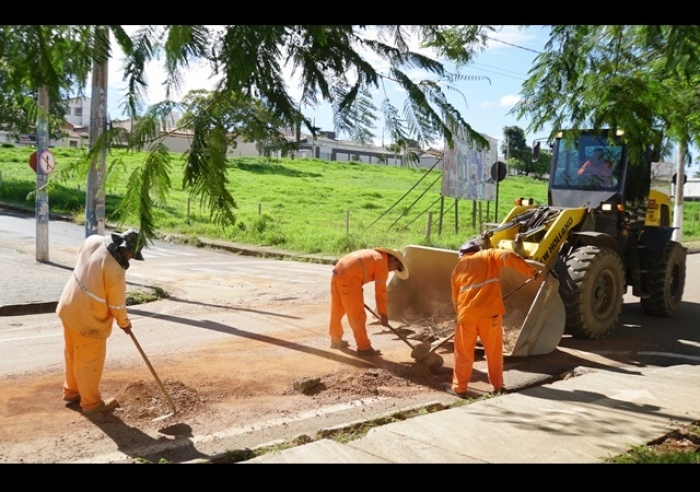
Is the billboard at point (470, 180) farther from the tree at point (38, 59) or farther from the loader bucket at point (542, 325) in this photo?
the tree at point (38, 59)

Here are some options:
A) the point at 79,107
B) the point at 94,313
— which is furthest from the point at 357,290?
the point at 79,107

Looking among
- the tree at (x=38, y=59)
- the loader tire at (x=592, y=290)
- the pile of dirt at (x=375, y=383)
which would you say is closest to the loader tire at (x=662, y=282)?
the loader tire at (x=592, y=290)

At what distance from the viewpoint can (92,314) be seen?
6.13 meters

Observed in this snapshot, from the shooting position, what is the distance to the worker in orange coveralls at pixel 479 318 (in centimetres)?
715

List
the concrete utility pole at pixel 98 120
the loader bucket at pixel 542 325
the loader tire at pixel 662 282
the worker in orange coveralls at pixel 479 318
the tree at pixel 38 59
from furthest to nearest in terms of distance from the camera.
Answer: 1. the loader tire at pixel 662 282
2. the loader bucket at pixel 542 325
3. the worker in orange coveralls at pixel 479 318
4. the concrete utility pole at pixel 98 120
5. the tree at pixel 38 59

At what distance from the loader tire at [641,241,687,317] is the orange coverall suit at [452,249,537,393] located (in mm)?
5039

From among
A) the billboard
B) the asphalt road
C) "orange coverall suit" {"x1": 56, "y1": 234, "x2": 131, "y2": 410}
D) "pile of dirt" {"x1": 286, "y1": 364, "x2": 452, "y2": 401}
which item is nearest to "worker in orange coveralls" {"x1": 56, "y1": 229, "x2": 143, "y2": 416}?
"orange coverall suit" {"x1": 56, "y1": 234, "x2": 131, "y2": 410}

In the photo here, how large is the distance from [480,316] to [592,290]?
9.45 ft

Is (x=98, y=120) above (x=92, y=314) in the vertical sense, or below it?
above

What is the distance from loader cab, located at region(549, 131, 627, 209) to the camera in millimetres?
10867

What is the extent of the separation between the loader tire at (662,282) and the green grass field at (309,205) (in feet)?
13.3

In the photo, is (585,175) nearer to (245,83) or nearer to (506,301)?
(506,301)

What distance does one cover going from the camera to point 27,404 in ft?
20.7
